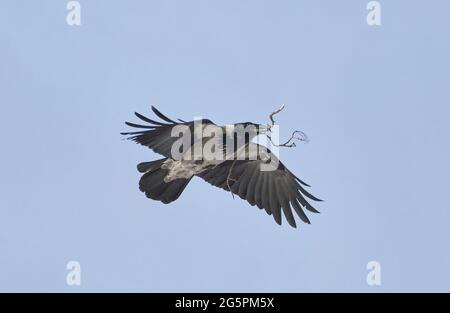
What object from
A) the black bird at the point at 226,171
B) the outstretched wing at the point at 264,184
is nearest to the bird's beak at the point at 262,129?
the black bird at the point at 226,171

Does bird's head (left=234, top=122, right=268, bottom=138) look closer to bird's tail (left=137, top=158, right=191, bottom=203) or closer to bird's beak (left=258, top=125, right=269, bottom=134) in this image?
bird's beak (left=258, top=125, right=269, bottom=134)

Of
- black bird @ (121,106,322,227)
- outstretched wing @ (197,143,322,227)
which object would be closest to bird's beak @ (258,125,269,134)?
black bird @ (121,106,322,227)

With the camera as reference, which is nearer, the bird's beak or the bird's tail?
the bird's beak

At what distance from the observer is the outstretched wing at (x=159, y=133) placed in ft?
70.9

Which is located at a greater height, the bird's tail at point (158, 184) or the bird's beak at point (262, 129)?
the bird's beak at point (262, 129)

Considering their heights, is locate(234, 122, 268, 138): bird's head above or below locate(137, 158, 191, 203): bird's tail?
above

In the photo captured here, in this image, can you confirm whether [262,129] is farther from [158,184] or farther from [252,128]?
[158,184]

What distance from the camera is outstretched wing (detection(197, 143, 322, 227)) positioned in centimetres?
2241

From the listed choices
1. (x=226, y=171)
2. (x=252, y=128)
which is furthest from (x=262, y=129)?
(x=226, y=171)

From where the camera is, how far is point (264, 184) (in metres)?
22.8

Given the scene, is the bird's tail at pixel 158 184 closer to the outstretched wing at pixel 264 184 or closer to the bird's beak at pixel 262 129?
the outstretched wing at pixel 264 184

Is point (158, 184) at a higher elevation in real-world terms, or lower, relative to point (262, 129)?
lower

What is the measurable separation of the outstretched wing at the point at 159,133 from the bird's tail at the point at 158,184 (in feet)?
1.76

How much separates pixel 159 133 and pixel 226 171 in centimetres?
160
